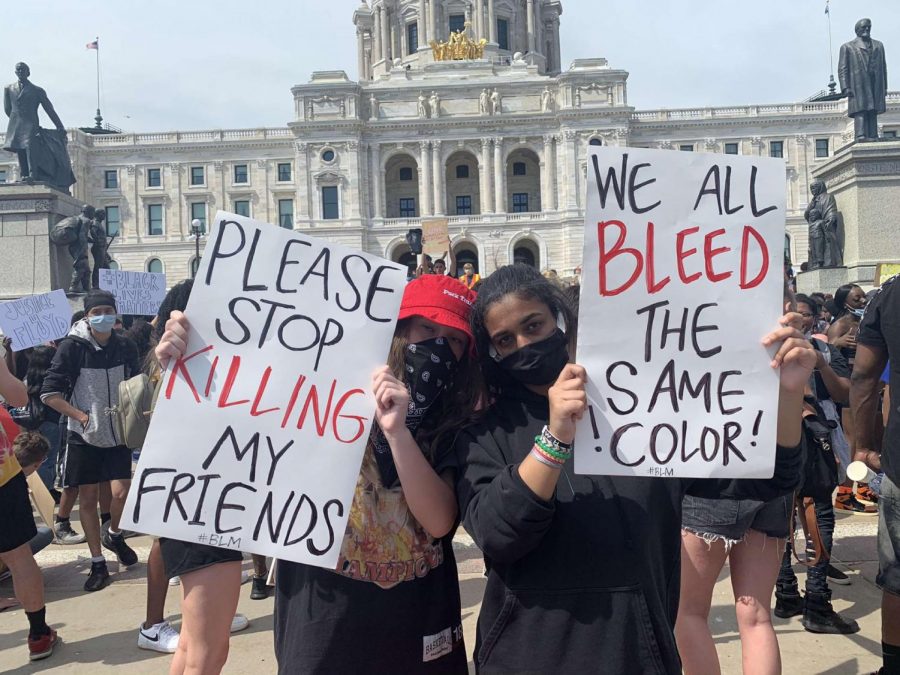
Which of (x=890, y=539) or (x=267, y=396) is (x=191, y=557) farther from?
(x=890, y=539)

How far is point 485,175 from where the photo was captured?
49.0 metres

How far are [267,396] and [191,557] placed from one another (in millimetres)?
1009

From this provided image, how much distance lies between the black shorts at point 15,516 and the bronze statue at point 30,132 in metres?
11.2

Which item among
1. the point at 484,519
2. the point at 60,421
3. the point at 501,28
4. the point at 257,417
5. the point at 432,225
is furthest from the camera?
the point at 501,28

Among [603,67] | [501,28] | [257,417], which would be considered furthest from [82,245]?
[501,28]

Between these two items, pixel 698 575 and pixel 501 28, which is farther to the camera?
pixel 501 28

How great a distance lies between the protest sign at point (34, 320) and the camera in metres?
6.68

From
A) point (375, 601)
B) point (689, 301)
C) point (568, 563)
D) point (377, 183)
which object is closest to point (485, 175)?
point (377, 183)

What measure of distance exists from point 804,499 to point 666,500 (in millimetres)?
2737

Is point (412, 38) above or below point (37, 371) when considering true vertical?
above

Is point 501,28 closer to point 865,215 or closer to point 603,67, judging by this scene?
point 603,67

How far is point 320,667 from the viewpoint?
6.09 feet

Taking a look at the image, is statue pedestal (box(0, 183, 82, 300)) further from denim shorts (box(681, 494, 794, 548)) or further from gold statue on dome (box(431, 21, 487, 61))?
gold statue on dome (box(431, 21, 487, 61))

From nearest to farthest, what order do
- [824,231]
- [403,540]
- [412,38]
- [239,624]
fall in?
[403,540]
[239,624]
[824,231]
[412,38]
